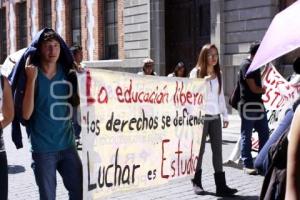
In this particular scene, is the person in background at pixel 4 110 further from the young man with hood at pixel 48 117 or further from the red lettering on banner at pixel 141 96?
the red lettering on banner at pixel 141 96

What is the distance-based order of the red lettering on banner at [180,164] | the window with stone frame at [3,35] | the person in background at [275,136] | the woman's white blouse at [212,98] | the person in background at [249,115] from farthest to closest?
the window with stone frame at [3,35]
the person in background at [249,115]
the woman's white blouse at [212,98]
the red lettering on banner at [180,164]
the person in background at [275,136]

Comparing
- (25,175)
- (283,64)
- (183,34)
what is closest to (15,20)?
(183,34)

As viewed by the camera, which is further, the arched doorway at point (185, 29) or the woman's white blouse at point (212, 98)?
the arched doorway at point (185, 29)

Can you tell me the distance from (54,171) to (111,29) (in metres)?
18.1

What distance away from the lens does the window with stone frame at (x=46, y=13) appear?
84.5 feet

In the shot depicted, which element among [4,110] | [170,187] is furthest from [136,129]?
[170,187]

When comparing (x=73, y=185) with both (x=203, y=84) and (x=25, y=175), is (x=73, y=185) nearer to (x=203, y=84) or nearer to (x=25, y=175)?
(x=203, y=84)

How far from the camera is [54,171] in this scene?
13.2 feet

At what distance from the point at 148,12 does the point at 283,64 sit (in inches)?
241

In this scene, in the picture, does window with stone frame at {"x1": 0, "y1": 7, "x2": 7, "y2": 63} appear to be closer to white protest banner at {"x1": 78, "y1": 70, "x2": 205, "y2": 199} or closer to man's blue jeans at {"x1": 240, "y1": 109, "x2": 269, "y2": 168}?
man's blue jeans at {"x1": 240, "y1": 109, "x2": 269, "y2": 168}

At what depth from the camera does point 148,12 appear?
18.9 metres

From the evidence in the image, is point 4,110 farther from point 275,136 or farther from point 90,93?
point 275,136

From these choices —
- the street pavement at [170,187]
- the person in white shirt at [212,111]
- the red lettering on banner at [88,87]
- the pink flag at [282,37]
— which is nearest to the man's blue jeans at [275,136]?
the pink flag at [282,37]

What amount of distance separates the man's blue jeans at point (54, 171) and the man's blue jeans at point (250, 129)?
12.4ft
